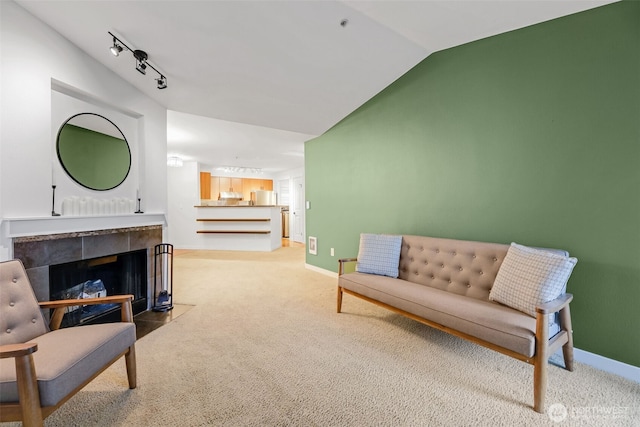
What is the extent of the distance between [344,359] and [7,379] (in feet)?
5.59

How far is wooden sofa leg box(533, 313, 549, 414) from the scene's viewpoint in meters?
1.44

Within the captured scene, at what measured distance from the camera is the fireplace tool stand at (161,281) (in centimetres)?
288

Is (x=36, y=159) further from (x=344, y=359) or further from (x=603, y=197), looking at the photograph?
(x=603, y=197)

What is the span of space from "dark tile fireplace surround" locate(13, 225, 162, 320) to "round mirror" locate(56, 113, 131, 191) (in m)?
0.47

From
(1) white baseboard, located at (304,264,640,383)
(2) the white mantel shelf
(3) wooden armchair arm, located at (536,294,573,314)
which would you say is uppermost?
(2) the white mantel shelf

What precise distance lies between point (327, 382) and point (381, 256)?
51.3 inches

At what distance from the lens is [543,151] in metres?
2.05

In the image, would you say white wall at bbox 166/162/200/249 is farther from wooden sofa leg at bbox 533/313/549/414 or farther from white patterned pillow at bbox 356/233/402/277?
wooden sofa leg at bbox 533/313/549/414

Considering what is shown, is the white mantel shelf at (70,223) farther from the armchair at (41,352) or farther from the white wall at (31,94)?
the armchair at (41,352)

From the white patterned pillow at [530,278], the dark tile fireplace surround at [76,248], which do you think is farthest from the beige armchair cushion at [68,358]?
the white patterned pillow at [530,278]

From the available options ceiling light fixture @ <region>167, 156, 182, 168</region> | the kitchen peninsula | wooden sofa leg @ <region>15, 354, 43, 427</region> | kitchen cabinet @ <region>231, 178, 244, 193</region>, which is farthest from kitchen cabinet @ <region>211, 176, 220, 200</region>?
wooden sofa leg @ <region>15, 354, 43, 427</region>

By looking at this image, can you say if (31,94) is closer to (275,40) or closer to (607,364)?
(275,40)

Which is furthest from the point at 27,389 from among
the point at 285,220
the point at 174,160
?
the point at 285,220

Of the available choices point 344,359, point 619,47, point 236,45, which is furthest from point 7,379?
point 619,47
